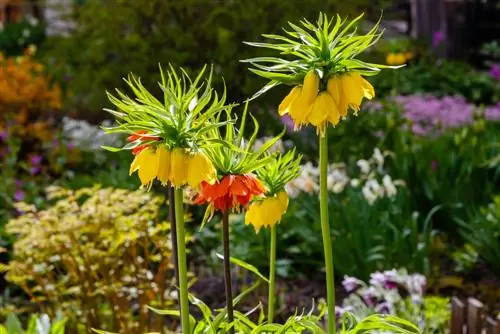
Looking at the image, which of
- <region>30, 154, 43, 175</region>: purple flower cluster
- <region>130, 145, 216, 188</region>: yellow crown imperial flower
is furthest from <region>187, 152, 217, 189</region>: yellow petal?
<region>30, 154, 43, 175</region>: purple flower cluster

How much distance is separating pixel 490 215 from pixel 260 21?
2.31 m

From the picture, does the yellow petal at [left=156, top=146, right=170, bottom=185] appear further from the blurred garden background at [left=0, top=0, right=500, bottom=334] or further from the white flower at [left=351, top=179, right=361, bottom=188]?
the white flower at [left=351, top=179, right=361, bottom=188]

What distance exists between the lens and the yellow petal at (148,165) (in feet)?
5.43

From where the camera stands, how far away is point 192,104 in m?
1.74

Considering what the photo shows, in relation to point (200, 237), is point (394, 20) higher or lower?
higher

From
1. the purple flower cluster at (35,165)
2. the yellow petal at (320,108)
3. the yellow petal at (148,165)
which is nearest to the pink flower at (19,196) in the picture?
the purple flower cluster at (35,165)

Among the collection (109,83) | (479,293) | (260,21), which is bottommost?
(479,293)

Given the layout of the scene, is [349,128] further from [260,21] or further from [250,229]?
[250,229]

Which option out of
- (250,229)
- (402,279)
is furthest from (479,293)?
(250,229)

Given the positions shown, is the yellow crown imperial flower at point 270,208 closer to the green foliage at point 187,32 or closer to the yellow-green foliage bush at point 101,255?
the yellow-green foliage bush at point 101,255

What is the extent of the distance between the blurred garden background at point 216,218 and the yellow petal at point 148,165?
1.55 m

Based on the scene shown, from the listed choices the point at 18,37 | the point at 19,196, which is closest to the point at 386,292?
the point at 19,196

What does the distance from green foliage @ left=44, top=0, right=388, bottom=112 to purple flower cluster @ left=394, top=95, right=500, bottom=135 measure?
1.57 meters

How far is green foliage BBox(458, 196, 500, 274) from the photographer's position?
4.44m
